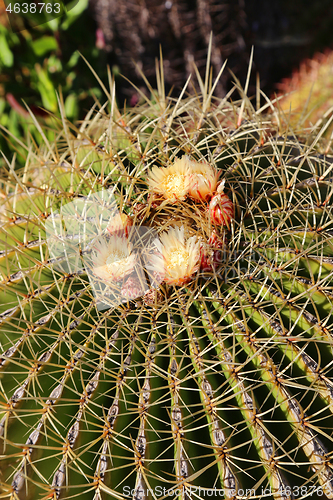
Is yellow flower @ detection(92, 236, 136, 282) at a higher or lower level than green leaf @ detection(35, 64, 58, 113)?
lower

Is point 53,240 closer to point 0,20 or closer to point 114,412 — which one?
point 114,412

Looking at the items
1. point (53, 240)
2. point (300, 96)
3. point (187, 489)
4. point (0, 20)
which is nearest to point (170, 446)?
point (187, 489)

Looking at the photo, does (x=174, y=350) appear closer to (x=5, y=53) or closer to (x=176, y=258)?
(x=176, y=258)

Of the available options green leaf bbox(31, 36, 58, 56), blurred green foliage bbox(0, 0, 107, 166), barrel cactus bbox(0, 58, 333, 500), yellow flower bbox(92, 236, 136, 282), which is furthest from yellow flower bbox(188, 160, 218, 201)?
green leaf bbox(31, 36, 58, 56)

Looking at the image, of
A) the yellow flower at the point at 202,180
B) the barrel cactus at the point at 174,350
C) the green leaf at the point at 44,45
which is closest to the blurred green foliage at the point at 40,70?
the green leaf at the point at 44,45

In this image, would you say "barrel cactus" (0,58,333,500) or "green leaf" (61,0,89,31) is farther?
"green leaf" (61,0,89,31)

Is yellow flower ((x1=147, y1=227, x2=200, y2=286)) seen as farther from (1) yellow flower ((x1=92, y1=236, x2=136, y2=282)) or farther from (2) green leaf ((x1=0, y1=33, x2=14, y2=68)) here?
(2) green leaf ((x1=0, y1=33, x2=14, y2=68))
